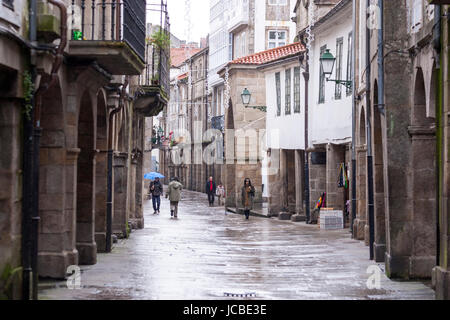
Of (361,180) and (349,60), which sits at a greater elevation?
(349,60)

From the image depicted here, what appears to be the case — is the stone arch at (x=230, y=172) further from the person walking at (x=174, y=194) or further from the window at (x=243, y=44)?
the person walking at (x=174, y=194)

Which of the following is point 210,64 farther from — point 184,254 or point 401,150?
point 401,150

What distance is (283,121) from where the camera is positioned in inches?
1335

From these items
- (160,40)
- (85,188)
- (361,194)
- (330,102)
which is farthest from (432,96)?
(330,102)

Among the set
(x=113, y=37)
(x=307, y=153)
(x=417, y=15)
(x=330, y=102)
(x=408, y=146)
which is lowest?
(x=408, y=146)

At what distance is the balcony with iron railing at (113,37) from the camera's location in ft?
43.5

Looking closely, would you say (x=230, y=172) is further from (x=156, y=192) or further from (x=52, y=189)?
(x=52, y=189)

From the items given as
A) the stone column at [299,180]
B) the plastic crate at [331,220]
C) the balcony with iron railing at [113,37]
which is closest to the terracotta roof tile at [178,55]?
the stone column at [299,180]

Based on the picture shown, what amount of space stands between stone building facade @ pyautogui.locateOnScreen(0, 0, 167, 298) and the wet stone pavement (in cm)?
79

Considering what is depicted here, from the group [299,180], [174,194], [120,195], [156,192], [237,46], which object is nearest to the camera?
[120,195]

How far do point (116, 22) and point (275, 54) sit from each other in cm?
2360

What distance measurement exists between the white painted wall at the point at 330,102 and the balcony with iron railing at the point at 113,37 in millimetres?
9213
